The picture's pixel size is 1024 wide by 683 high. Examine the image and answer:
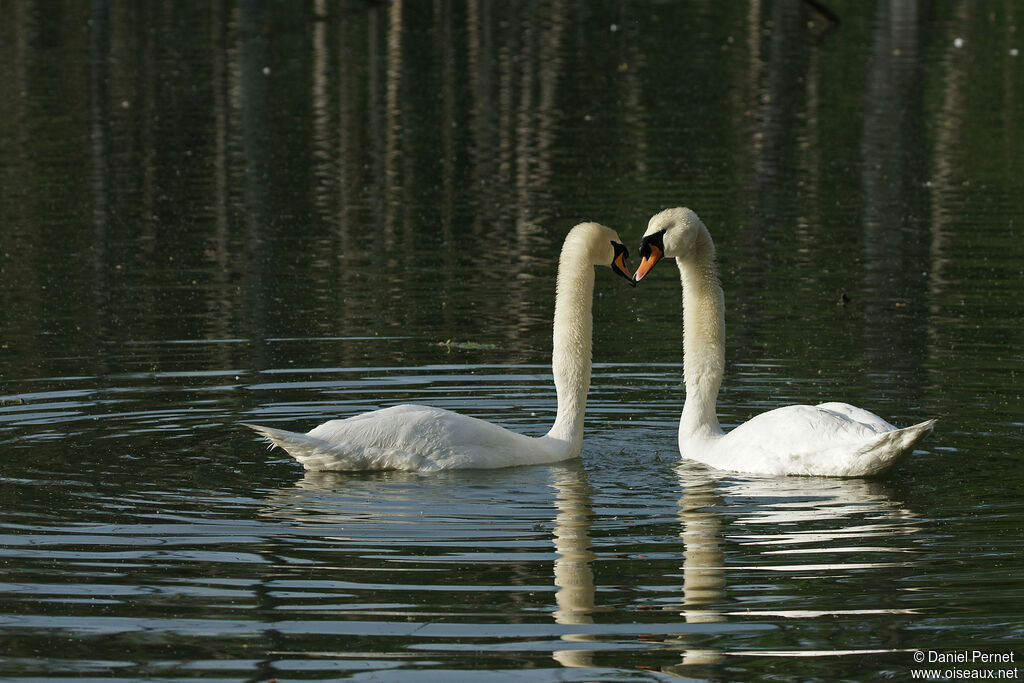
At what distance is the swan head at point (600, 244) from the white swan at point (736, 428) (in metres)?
0.15

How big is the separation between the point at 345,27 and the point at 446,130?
2451 cm

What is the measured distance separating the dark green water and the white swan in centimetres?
18

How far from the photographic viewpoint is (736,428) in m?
11.0

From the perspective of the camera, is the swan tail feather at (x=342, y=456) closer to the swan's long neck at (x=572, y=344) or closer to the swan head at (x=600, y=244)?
the swan's long neck at (x=572, y=344)

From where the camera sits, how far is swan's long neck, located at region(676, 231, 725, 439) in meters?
11.5

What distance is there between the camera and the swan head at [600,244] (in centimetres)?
1117

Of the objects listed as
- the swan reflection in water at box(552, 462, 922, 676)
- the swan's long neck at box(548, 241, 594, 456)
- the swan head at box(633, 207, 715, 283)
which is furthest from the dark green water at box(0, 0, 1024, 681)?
the swan head at box(633, 207, 715, 283)

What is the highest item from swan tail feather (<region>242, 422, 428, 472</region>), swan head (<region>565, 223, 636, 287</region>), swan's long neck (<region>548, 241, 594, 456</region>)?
swan head (<region>565, 223, 636, 287</region>)

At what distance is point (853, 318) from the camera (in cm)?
1553

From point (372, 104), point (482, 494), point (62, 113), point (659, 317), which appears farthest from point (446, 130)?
point (482, 494)

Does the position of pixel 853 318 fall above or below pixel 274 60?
below

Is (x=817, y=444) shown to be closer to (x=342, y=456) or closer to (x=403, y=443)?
(x=403, y=443)

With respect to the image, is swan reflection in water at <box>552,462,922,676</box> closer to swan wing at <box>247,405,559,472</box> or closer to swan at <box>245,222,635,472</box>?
swan at <box>245,222,635,472</box>

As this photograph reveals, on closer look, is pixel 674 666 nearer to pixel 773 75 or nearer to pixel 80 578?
pixel 80 578
